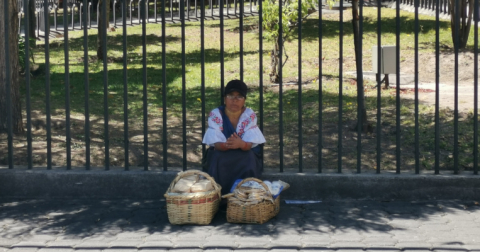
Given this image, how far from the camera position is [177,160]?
8.22m

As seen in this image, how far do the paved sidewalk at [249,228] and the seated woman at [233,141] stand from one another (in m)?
0.40

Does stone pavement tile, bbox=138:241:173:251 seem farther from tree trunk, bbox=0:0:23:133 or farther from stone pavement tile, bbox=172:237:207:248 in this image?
tree trunk, bbox=0:0:23:133

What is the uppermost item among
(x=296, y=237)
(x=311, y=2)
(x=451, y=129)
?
(x=311, y=2)

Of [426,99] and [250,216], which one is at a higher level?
[426,99]

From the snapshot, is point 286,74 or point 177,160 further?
point 286,74

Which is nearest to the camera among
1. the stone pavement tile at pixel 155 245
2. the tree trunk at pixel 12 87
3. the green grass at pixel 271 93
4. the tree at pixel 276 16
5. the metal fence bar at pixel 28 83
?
the stone pavement tile at pixel 155 245

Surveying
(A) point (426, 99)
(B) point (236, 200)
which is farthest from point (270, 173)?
(A) point (426, 99)

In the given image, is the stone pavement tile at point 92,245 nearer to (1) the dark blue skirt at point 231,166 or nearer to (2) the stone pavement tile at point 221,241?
(2) the stone pavement tile at point 221,241

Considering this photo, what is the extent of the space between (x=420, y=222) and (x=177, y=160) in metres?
3.02

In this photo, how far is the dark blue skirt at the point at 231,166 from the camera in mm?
6613

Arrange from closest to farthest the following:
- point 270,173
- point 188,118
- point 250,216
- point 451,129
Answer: point 250,216 < point 270,173 < point 451,129 < point 188,118

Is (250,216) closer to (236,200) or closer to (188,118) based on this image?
(236,200)

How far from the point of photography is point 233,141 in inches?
257

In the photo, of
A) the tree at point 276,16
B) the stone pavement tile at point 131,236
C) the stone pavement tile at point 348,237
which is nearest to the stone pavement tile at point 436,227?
the stone pavement tile at point 348,237
